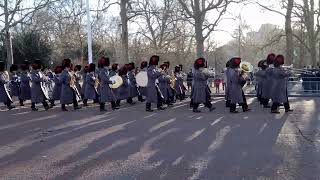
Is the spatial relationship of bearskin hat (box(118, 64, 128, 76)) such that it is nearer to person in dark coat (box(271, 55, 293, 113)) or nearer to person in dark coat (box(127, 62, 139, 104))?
person in dark coat (box(127, 62, 139, 104))

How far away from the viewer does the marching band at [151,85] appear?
14.1 metres

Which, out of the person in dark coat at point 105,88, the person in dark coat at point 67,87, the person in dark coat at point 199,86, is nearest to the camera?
the person in dark coat at point 199,86

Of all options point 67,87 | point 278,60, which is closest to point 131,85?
point 67,87

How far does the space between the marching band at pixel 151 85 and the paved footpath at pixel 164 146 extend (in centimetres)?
62

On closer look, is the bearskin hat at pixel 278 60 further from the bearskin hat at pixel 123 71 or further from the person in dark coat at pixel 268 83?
the bearskin hat at pixel 123 71

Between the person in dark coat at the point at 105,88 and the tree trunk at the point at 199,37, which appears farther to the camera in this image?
the tree trunk at the point at 199,37

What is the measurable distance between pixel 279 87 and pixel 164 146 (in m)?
5.72

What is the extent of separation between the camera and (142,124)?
478 inches

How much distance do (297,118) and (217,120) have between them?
6.51 feet

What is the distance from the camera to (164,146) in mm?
9031

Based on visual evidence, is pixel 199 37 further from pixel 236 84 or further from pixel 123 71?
pixel 236 84

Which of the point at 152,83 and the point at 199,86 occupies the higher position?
the point at 152,83

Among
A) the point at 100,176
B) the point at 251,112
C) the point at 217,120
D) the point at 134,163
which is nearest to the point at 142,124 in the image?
the point at 217,120

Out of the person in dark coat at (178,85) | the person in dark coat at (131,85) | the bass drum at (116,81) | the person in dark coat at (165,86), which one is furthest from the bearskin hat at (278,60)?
A: the person in dark coat at (131,85)
